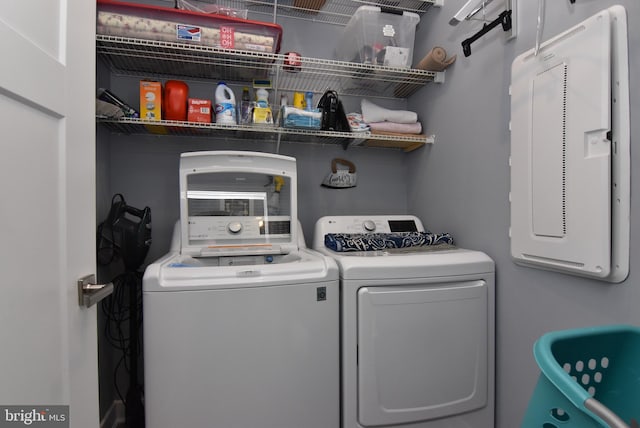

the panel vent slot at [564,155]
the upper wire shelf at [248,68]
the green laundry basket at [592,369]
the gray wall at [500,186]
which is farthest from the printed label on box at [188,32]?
the green laundry basket at [592,369]

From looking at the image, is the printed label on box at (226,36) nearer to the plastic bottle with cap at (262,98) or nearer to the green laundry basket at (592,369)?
the plastic bottle with cap at (262,98)

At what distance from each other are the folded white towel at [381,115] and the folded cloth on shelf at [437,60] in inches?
10.8

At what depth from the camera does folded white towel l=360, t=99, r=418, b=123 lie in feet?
6.13

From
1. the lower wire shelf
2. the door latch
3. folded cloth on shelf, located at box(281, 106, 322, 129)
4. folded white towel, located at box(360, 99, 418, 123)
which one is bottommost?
the door latch

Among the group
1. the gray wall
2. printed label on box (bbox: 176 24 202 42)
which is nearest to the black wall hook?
the gray wall

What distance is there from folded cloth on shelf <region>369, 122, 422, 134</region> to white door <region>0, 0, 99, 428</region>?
1.37 m

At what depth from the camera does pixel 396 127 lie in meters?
1.86

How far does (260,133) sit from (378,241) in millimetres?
938

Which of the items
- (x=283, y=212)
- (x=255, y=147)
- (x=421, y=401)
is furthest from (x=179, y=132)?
(x=421, y=401)

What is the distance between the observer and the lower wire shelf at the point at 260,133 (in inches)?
62.0

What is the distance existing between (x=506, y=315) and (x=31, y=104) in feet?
5.61

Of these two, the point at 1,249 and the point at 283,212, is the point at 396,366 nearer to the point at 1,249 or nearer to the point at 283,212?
the point at 283,212

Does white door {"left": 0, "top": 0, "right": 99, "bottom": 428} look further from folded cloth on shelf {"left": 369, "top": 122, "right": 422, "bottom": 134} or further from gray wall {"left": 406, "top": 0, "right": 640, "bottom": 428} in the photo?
gray wall {"left": 406, "top": 0, "right": 640, "bottom": 428}

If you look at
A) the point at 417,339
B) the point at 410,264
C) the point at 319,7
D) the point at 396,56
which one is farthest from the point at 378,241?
the point at 319,7
